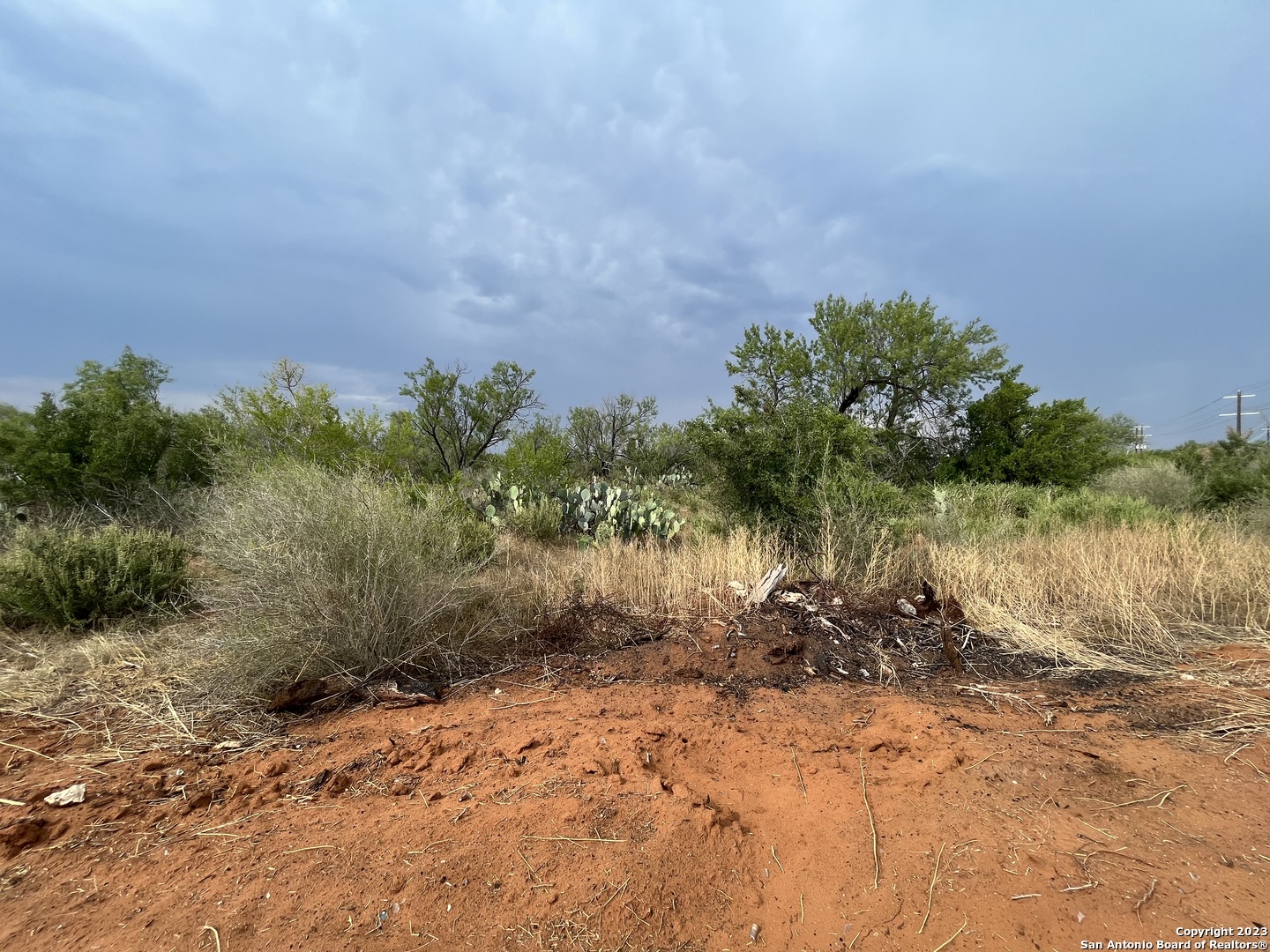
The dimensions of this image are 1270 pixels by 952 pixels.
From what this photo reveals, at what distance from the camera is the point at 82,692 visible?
3.58 m

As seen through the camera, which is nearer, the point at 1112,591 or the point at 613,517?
the point at 1112,591

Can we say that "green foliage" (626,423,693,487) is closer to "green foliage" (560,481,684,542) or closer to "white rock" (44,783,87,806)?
"green foliage" (560,481,684,542)

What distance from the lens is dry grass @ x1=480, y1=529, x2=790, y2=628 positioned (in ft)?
17.1

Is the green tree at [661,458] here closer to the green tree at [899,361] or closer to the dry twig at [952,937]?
the green tree at [899,361]

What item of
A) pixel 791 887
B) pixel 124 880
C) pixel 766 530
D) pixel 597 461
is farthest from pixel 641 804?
pixel 597 461

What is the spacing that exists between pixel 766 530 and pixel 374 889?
20.2ft

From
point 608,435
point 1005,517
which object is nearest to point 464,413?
point 608,435

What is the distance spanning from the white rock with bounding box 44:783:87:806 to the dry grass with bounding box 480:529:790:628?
288 cm

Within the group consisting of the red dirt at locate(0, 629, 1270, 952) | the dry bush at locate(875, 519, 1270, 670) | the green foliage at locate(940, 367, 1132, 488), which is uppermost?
the green foliage at locate(940, 367, 1132, 488)

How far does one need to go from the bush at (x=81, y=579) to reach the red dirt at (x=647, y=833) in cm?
187

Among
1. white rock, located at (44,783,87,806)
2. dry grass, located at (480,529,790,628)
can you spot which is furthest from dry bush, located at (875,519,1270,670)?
white rock, located at (44,783,87,806)

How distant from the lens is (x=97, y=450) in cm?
833

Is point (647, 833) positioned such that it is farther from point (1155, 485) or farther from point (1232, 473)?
point (1232, 473)

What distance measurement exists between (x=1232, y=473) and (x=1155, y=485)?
1.74m
